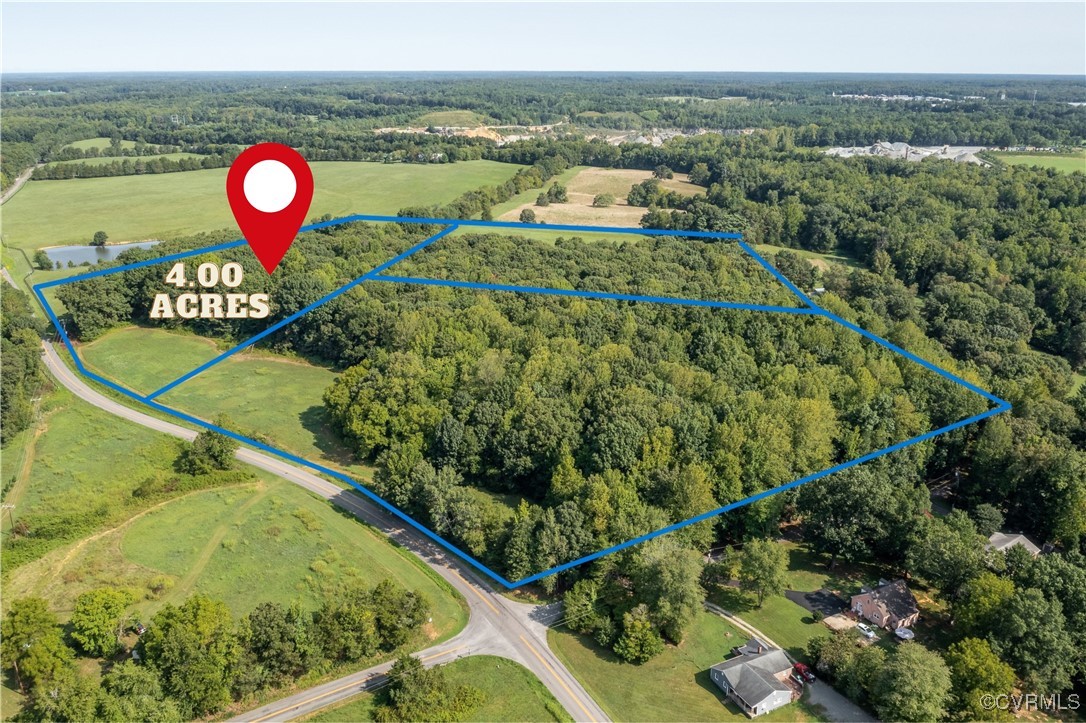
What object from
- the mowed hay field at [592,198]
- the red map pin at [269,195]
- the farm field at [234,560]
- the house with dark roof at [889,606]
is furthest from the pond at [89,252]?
the house with dark roof at [889,606]

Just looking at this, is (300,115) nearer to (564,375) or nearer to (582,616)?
(564,375)

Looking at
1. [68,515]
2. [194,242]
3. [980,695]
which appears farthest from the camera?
[194,242]

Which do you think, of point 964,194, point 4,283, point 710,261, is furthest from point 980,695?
point 4,283

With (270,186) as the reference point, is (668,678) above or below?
below

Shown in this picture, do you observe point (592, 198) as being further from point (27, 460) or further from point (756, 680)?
point (756, 680)

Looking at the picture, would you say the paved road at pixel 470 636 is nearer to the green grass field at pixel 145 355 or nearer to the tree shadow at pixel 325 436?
the tree shadow at pixel 325 436

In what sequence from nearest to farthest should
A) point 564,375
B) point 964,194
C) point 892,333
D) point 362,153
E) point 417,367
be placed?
point 564,375 < point 417,367 < point 892,333 < point 964,194 < point 362,153

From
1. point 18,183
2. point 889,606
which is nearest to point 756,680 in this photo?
point 889,606

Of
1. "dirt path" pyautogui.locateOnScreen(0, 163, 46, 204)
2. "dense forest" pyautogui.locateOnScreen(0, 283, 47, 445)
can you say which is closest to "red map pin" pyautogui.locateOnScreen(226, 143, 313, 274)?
"dense forest" pyautogui.locateOnScreen(0, 283, 47, 445)
